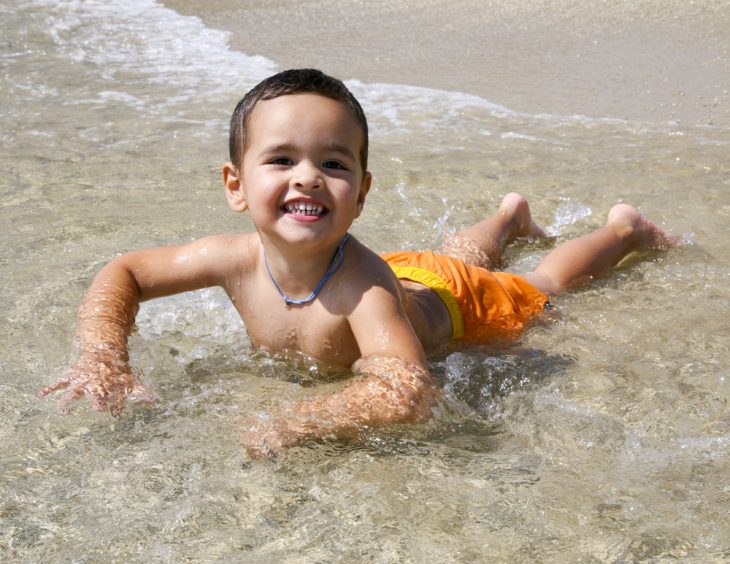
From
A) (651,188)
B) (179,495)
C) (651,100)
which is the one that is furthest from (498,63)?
(179,495)

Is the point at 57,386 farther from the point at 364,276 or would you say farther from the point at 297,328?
the point at 364,276

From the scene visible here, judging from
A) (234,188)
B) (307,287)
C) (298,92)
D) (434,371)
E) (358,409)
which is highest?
(298,92)

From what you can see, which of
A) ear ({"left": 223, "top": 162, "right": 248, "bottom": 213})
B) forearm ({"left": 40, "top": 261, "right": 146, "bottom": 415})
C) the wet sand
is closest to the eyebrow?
ear ({"left": 223, "top": 162, "right": 248, "bottom": 213})

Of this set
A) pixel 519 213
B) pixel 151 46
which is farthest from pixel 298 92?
pixel 151 46

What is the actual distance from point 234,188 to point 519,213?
1.60 m

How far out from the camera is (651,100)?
595 cm

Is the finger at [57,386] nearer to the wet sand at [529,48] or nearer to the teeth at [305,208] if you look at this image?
the teeth at [305,208]

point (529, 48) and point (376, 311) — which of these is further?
point (529, 48)

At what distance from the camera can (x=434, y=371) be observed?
3043 millimetres

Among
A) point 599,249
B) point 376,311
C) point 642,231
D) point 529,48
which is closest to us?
point 376,311

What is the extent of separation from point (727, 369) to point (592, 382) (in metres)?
0.42

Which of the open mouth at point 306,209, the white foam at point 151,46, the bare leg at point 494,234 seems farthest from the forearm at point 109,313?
the white foam at point 151,46

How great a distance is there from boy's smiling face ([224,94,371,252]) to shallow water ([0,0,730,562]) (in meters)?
0.52

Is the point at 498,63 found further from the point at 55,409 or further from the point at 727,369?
the point at 55,409
